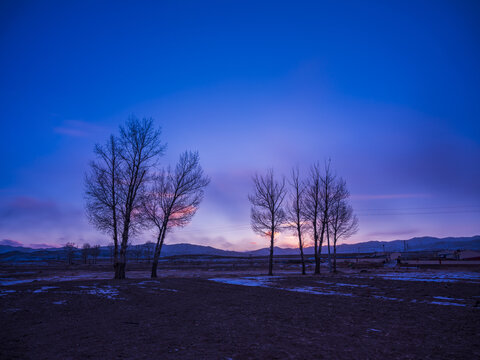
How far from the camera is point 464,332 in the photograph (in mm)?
6199

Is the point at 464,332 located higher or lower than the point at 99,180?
lower

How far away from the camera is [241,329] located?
6.60 metres

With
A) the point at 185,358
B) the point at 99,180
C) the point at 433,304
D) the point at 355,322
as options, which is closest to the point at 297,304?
the point at 355,322

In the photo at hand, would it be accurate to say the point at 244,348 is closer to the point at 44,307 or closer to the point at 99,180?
the point at 44,307

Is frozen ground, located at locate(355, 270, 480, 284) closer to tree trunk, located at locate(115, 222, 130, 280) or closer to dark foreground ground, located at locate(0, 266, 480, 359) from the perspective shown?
dark foreground ground, located at locate(0, 266, 480, 359)

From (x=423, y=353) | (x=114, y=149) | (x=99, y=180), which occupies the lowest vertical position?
(x=423, y=353)

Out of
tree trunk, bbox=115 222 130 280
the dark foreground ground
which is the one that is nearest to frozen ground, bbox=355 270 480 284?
the dark foreground ground

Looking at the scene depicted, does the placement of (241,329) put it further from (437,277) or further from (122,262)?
(437,277)

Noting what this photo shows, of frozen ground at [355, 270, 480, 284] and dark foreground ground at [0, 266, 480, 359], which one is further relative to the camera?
frozen ground at [355, 270, 480, 284]

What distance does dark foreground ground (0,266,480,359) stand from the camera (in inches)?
195

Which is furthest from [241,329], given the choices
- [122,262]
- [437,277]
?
[437,277]

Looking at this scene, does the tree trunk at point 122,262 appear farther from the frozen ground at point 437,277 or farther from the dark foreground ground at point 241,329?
the frozen ground at point 437,277

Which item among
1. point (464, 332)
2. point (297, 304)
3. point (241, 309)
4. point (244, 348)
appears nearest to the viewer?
point (244, 348)

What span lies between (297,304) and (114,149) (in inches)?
787
